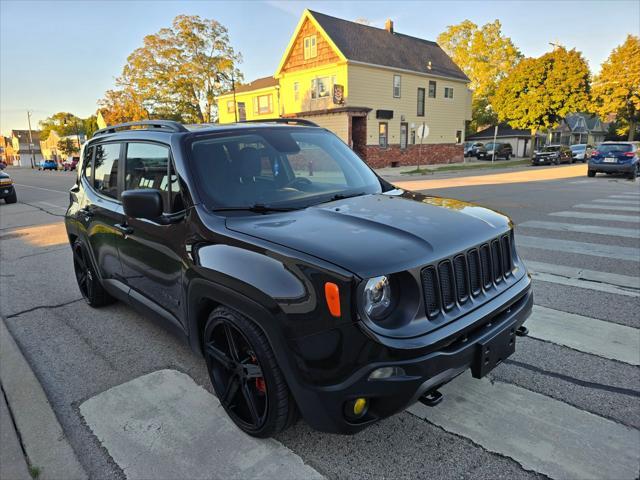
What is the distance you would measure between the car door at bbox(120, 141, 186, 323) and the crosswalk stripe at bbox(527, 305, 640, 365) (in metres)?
3.08

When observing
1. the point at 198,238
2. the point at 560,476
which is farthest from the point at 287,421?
the point at 560,476

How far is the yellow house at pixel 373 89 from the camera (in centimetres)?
2942

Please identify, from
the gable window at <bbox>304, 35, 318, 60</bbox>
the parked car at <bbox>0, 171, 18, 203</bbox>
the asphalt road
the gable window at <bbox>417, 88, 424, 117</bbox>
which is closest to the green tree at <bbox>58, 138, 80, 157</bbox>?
the gable window at <bbox>304, 35, 318, 60</bbox>

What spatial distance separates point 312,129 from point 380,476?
2782 millimetres

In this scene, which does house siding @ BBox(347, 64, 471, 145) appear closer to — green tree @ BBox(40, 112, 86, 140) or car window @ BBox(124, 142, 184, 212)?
car window @ BBox(124, 142, 184, 212)

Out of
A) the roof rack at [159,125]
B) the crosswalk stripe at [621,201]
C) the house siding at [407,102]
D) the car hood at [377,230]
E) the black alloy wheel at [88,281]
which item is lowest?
the crosswalk stripe at [621,201]

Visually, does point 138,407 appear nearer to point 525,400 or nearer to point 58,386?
point 58,386

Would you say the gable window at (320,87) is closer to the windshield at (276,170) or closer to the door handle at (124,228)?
the windshield at (276,170)

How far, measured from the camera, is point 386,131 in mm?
32281

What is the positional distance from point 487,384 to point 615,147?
20110 mm

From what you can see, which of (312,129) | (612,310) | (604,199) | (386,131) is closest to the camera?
(312,129)

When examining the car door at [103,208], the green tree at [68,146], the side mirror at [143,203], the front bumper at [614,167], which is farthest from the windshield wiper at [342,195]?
the green tree at [68,146]

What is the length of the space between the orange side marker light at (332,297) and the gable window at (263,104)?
3778 centimetres

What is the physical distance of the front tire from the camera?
2.29 metres
